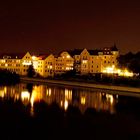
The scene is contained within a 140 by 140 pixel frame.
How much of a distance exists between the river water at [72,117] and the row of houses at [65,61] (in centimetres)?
1961

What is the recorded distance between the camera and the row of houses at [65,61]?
140 feet

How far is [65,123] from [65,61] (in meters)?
30.7

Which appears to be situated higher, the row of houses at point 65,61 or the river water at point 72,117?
the row of houses at point 65,61

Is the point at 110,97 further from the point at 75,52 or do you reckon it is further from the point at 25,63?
the point at 25,63

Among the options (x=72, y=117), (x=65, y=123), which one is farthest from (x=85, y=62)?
(x=65, y=123)

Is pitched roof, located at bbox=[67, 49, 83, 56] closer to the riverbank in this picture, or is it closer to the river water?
the riverbank

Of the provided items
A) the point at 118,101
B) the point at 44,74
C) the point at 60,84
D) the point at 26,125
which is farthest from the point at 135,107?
the point at 44,74

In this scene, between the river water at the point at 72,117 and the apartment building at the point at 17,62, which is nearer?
the river water at the point at 72,117

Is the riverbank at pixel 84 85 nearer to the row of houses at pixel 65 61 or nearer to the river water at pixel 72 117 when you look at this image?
the river water at pixel 72 117

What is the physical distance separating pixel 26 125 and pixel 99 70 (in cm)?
2946

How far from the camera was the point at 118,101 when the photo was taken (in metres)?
21.4

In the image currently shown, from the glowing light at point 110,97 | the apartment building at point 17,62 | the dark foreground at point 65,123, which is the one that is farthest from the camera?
the apartment building at point 17,62

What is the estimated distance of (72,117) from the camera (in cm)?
1527

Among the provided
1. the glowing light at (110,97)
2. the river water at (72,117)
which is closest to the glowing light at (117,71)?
the glowing light at (110,97)
